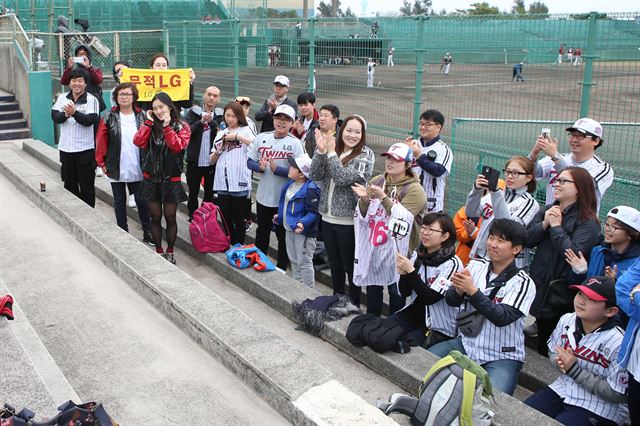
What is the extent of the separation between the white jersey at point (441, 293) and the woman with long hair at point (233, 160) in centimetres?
274

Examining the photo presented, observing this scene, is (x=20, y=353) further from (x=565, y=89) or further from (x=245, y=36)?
(x=245, y=36)

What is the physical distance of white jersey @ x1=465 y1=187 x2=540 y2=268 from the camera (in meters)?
5.40

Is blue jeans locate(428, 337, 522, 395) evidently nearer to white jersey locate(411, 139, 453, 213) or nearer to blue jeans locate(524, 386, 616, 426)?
blue jeans locate(524, 386, 616, 426)

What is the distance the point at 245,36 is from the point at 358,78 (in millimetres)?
3540

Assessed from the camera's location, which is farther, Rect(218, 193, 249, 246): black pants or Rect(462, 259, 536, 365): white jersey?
Rect(218, 193, 249, 246): black pants

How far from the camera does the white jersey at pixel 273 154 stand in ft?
22.6

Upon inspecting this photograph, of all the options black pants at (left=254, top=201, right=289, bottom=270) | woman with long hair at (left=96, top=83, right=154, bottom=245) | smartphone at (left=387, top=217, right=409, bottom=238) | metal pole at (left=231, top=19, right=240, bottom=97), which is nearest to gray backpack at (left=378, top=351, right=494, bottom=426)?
smartphone at (left=387, top=217, right=409, bottom=238)

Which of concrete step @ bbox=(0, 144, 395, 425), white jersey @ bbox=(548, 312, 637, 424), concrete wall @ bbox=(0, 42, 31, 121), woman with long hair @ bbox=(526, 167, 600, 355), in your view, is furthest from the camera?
concrete wall @ bbox=(0, 42, 31, 121)

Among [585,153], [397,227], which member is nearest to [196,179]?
[397,227]

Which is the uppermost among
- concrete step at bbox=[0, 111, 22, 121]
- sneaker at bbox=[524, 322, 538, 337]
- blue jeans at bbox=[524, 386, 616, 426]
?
concrete step at bbox=[0, 111, 22, 121]

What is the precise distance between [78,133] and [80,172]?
0.51 meters

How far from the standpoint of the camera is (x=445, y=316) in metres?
5.21

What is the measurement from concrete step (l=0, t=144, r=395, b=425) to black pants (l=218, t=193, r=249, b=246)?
3.49 ft

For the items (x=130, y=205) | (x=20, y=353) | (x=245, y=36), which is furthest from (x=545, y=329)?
(x=245, y=36)
